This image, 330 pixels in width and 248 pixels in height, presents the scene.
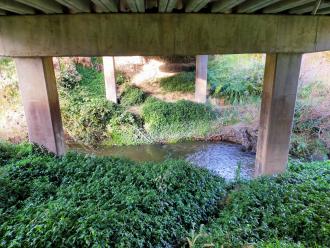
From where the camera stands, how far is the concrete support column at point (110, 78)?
594 inches

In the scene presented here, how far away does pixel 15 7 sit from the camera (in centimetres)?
473

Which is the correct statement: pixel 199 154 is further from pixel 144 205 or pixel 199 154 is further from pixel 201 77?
pixel 144 205

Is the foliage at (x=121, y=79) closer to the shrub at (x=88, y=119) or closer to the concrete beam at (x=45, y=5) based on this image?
the shrub at (x=88, y=119)

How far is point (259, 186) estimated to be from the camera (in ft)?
20.5

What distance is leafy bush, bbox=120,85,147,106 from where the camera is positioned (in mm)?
15914

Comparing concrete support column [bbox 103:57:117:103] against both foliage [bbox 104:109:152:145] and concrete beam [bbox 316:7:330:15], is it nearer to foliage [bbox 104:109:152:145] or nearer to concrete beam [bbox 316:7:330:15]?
foliage [bbox 104:109:152:145]

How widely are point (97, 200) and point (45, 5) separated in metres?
3.99

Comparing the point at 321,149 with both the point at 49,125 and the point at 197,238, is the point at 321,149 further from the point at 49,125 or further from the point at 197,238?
the point at 49,125

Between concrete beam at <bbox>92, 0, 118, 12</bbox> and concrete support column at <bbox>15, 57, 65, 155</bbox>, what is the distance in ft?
7.22

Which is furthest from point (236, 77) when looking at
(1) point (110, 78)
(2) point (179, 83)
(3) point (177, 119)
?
(1) point (110, 78)

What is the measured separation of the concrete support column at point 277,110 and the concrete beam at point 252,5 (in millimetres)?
1737

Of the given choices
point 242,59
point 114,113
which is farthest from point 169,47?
point 242,59

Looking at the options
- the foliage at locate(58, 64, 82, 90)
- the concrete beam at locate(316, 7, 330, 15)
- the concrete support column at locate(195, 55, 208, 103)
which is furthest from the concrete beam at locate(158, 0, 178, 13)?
the foliage at locate(58, 64, 82, 90)

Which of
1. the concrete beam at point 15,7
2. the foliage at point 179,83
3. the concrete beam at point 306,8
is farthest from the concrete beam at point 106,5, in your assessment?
the foliage at point 179,83
